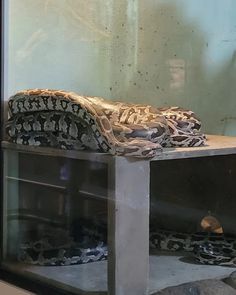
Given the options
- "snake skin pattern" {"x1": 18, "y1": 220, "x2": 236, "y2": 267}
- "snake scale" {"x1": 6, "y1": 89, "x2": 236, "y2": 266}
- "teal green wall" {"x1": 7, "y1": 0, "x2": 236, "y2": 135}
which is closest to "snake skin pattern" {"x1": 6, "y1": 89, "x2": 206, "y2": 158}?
"snake scale" {"x1": 6, "y1": 89, "x2": 236, "y2": 266}

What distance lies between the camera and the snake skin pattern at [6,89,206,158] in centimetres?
143

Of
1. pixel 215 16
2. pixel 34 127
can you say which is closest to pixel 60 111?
pixel 34 127

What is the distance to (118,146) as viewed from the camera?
4.55 ft

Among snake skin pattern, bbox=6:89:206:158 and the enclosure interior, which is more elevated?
snake skin pattern, bbox=6:89:206:158

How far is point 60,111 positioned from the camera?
1599 millimetres

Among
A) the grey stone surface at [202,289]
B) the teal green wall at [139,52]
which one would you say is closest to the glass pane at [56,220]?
the grey stone surface at [202,289]

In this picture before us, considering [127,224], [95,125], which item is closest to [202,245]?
[127,224]

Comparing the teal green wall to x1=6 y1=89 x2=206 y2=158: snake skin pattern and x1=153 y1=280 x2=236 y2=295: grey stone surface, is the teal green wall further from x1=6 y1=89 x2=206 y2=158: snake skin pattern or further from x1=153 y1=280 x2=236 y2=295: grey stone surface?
x1=153 y1=280 x2=236 y2=295: grey stone surface

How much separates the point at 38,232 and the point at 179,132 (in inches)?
20.4

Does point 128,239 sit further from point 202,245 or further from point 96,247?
point 202,245

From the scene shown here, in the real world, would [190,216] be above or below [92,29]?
below

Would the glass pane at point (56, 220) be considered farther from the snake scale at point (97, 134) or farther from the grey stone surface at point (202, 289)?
the grey stone surface at point (202, 289)

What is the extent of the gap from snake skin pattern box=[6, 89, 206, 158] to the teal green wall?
146 millimetres

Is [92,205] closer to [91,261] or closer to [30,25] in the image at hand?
[91,261]
